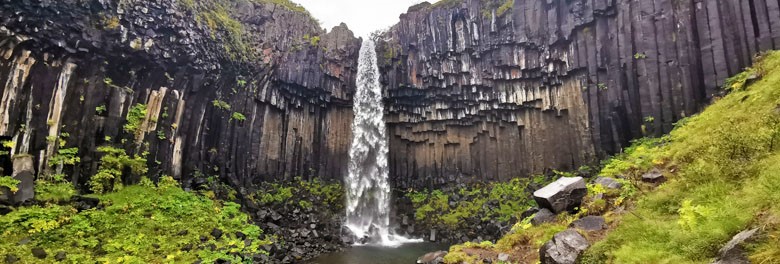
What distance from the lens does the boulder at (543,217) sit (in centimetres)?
1155

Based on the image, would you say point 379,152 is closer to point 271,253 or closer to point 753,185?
point 271,253

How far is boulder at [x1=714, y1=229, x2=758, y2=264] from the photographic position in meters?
4.63

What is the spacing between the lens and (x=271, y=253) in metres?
19.0

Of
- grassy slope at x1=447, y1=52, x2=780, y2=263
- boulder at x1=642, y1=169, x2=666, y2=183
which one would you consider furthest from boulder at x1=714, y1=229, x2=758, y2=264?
boulder at x1=642, y1=169, x2=666, y2=183

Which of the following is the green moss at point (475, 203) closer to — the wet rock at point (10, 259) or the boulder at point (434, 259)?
the boulder at point (434, 259)

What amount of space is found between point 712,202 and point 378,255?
665 inches

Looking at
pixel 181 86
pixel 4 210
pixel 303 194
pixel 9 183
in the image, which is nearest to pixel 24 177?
pixel 9 183

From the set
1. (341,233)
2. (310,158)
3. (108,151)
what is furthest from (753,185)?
(310,158)

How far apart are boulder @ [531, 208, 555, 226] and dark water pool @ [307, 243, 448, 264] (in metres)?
9.29

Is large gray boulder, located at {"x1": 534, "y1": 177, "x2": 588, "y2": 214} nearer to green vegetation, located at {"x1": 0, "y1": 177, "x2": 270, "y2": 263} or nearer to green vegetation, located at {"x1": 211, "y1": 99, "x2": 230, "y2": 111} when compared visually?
green vegetation, located at {"x1": 0, "y1": 177, "x2": 270, "y2": 263}

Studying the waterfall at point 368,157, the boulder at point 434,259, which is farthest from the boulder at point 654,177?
the waterfall at point 368,157

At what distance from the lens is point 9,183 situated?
15.1 m

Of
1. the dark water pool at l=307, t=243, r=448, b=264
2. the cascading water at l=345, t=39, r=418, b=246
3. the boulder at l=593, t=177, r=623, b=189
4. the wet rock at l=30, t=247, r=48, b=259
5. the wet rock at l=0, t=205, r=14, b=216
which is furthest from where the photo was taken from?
the cascading water at l=345, t=39, r=418, b=246

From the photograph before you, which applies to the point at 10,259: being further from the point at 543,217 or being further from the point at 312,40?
the point at 312,40
